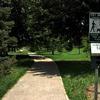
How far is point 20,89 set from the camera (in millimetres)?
16422

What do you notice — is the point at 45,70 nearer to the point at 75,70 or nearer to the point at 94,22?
the point at 75,70

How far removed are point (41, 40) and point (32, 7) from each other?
845 centimetres

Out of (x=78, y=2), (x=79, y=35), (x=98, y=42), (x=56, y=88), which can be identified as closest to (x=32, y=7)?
(x=79, y=35)

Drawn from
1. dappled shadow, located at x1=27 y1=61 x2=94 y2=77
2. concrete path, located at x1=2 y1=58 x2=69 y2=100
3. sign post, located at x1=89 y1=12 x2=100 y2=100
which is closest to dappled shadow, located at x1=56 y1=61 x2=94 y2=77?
dappled shadow, located at x1=27 y1=61 x2=94 y2=77

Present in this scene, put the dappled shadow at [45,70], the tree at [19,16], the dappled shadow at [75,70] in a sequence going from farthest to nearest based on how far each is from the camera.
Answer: the tree at [19,16], the dappled shadow at [45,70], the dappled shadow at [75,70]

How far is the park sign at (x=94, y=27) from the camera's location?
8406mm

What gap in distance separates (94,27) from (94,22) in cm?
11

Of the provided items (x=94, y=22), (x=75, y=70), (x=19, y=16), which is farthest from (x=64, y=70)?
(x=19, y=16)

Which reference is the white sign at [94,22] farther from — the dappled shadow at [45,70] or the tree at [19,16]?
the tree at [19,16]

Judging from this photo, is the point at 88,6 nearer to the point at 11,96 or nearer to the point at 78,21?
the point at 78,21

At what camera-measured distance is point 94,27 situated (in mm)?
8492

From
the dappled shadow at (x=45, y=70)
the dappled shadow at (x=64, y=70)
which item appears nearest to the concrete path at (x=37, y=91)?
the dappled shadow at (x=64, y=70)

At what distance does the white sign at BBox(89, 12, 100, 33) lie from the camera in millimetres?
8398

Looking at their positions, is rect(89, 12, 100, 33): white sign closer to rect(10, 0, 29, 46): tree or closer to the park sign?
the park sign
